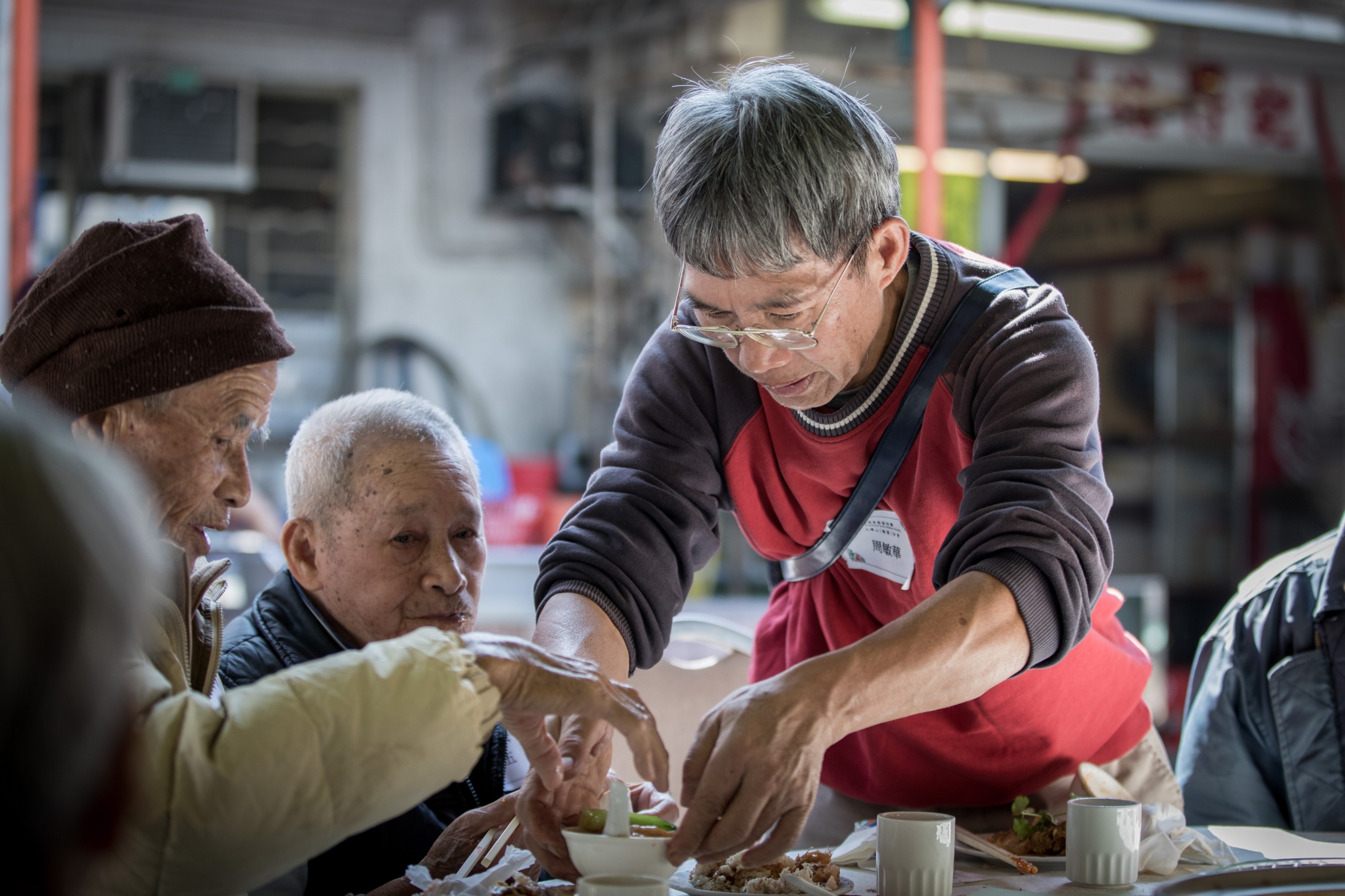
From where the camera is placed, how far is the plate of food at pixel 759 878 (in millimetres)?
1517

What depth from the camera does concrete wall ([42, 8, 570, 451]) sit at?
7.77 metres

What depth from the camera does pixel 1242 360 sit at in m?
8.23

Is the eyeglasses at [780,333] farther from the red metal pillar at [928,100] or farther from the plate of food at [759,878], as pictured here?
the red metal pillar at [928,100]

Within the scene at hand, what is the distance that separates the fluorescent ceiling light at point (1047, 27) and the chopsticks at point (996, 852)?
532 cm

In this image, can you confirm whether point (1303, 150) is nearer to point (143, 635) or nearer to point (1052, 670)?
point (1052, 670)

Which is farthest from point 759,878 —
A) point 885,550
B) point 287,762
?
point 287,762

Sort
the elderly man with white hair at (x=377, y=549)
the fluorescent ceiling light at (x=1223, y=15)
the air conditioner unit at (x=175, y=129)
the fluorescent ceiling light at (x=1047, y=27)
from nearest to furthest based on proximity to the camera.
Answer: the elderly man with white hair at (x=377, y=549) → the fluorescent ceiling light at (x=1223, y=15) → the fluorescent ceiling light at (x=1047, y=27) → the air conditioner unit at (x=175, y=129)

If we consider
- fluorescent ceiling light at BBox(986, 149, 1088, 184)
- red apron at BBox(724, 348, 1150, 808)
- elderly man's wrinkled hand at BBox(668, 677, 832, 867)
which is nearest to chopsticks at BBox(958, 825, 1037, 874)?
red apron at BBox(724, 348, 1150, 808)

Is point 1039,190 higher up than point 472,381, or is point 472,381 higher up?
point 1039,190

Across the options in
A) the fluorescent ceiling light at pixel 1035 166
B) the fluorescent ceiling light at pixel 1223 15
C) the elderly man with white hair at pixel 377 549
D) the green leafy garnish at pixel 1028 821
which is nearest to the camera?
the green leafy garnish at pixel 1028 821

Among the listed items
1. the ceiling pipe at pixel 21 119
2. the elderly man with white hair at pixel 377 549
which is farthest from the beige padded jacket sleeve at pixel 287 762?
the ceiling pipe at pixel 21 119

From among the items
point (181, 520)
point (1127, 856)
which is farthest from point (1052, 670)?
point (181, 520)

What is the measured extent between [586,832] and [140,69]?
7.36 m

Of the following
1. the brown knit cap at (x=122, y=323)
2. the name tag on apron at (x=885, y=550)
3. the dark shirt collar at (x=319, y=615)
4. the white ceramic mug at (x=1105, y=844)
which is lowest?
the white ceramic mug at (x=1105, y=844)
